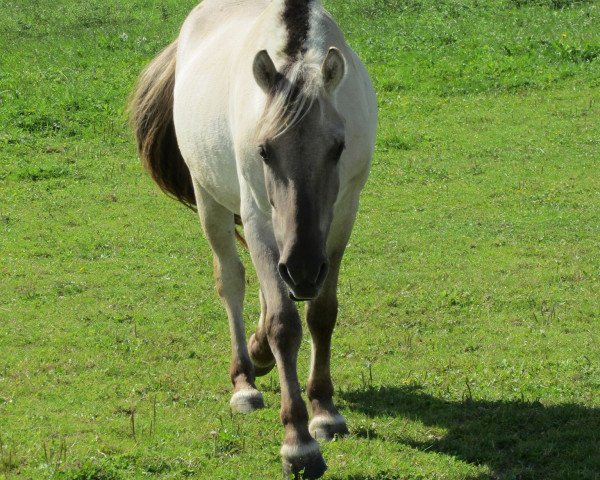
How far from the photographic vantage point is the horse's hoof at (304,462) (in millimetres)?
5102

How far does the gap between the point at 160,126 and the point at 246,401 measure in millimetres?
2324

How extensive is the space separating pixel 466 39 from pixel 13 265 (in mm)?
9239

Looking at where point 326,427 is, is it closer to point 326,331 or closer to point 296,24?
point 326,331

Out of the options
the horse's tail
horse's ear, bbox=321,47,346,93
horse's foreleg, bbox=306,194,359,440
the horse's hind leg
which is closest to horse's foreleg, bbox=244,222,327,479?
horse's foreleg, bbox=306,194,359,440

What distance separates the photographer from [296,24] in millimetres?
5305

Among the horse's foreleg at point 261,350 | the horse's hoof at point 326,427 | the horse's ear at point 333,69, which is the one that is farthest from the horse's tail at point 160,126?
the horse's ear at point 333,69

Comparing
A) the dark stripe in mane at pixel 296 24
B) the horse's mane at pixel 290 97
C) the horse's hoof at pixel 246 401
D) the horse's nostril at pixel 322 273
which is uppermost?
the dark stripe in mane at pixel 296 24

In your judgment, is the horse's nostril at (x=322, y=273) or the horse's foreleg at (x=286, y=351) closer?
the horse's nostril at (x=322, y=273)

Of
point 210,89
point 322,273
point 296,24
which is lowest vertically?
point 322,273

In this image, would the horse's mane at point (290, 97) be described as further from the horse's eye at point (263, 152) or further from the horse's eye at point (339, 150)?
the horse's eye at point (339, 150)

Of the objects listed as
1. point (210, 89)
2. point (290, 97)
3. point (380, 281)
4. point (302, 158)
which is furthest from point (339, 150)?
point (380, 281)

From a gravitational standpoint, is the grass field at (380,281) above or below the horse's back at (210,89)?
below

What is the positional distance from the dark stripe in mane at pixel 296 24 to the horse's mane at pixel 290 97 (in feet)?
0.60

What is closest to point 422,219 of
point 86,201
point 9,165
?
point 86,201
